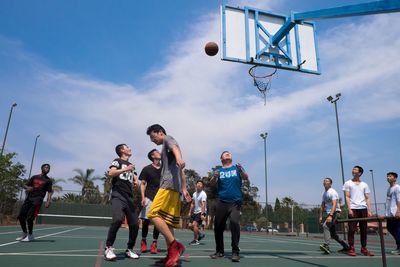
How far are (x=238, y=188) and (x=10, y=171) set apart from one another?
2808 cm

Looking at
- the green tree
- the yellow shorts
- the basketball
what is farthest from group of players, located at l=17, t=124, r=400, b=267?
the green tree

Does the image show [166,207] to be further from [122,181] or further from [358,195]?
[358,195]

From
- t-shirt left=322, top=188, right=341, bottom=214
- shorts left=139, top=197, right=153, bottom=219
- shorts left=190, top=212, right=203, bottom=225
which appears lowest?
shorts left=190, top=212, right=203, bottom=225

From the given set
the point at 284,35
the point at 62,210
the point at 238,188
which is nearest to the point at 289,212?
the point at 62,210

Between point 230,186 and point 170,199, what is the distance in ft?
5.64

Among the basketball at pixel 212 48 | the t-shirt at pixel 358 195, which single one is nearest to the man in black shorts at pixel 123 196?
the basketball at pixel 212 48

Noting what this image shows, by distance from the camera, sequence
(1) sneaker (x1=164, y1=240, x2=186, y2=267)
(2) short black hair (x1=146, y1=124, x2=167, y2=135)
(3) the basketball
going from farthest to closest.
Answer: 1. (3) the basketball
2. (2) short black hair (x1=146, y1=124, x2=167, y2=135)
3. (1) sneaker (x1=164, y1=240, x2=186, y2=267)

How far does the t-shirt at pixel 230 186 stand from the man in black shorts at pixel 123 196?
158 cm

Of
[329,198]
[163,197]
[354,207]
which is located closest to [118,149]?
[163,197]

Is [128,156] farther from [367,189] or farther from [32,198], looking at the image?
[367,189]

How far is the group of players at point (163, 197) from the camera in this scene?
448 cm

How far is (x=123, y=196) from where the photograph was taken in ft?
18.3

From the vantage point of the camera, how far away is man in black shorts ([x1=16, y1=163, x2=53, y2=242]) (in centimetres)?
818

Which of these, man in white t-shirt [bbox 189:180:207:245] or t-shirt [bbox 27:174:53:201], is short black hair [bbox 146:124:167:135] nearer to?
t-shirt [bbox 27:174:53:201]
